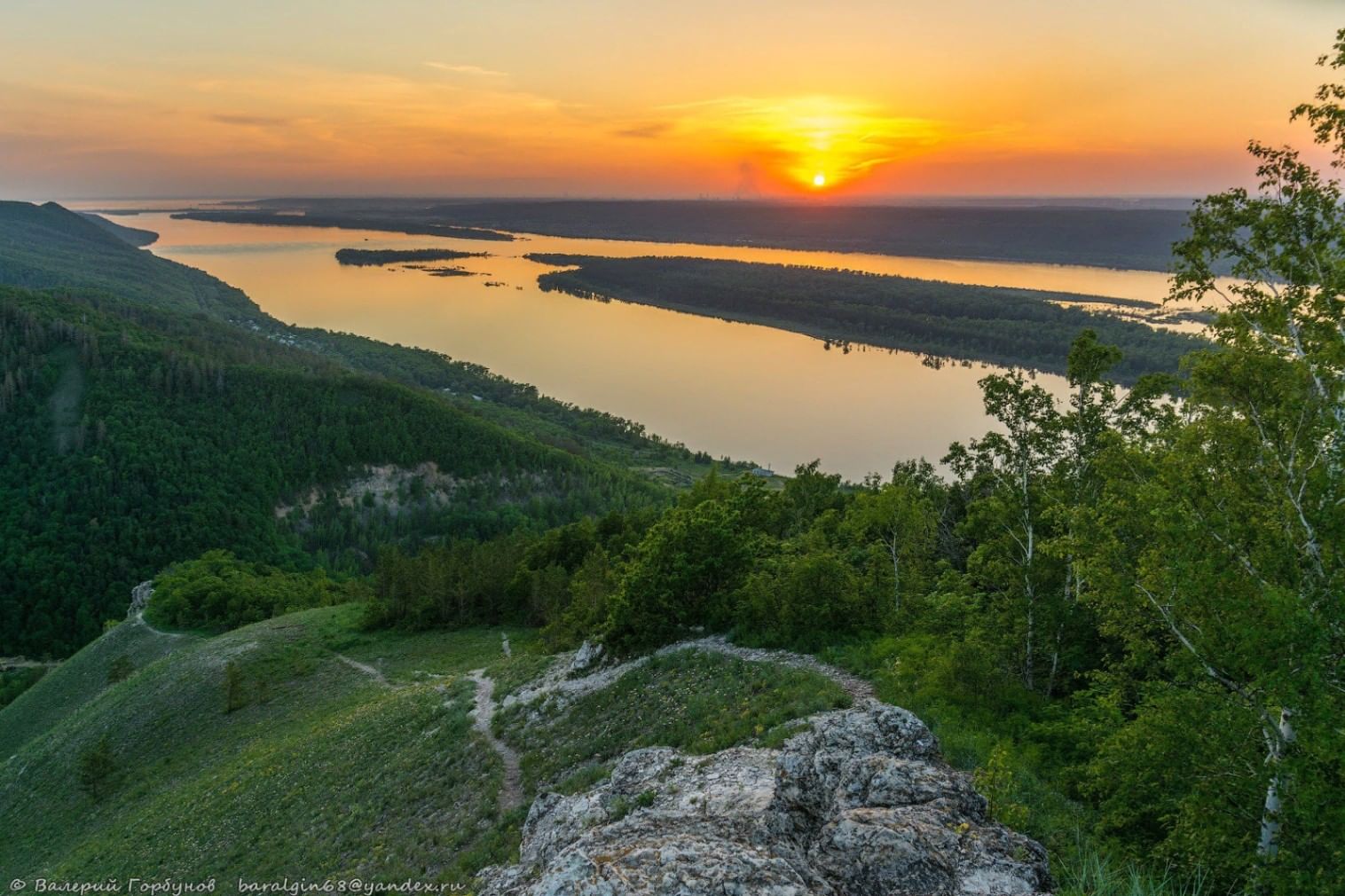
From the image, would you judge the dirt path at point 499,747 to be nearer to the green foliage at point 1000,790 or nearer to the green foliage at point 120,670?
the green foliage at point 1000,790

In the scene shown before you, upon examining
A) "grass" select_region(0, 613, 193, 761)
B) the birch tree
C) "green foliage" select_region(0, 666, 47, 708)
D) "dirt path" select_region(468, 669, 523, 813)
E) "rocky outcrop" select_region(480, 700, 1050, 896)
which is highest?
the birch tree

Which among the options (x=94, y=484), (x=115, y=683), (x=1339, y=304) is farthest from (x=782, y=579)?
(x=94, y=484)

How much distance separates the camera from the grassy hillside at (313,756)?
1877cm

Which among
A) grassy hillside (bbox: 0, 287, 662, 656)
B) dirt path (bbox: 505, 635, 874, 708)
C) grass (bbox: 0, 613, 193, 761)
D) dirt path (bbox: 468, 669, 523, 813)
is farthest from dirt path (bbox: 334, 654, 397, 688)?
grassy hillside (bbox: 0, 287, 662, 656)

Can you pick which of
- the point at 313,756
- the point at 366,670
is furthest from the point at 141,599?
the point at 313,756

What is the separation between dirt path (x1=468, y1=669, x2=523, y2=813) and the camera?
18984 millimetres

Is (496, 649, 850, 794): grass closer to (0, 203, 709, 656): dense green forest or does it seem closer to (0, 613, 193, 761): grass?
(0, 613, 193, 761): grass

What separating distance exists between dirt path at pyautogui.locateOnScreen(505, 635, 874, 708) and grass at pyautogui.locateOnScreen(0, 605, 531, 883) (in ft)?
9.36

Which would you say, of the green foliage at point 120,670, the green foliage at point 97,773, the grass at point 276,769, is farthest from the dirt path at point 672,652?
the green foliage at point 120,670

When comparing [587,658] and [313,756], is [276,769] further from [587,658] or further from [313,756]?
[587,658]

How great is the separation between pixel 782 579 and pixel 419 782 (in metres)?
13.2

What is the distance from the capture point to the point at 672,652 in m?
24.5

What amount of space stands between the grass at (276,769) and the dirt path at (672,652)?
9.36 ft

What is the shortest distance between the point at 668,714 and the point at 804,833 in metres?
9.22
